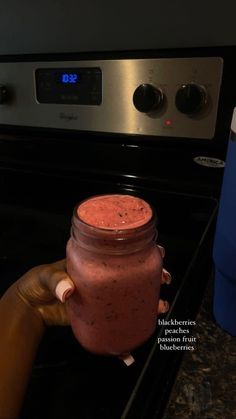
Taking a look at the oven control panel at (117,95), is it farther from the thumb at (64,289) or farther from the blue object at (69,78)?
the thumb at (64,289)

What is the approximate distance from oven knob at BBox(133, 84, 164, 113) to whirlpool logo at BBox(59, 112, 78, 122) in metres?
0.13

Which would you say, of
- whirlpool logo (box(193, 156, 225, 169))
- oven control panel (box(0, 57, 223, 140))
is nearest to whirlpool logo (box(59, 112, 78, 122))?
oven control panel (box(0, 57, 223, 140))

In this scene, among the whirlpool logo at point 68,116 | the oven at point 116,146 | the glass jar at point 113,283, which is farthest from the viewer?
the whirlpool logo at point 68,116

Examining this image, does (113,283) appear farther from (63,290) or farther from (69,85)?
(69,85)

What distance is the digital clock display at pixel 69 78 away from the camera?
67 centimetres

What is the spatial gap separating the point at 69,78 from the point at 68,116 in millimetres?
69

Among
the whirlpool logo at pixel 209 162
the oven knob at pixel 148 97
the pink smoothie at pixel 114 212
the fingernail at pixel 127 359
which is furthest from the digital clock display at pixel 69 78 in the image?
the fingernail at pixel 127 359

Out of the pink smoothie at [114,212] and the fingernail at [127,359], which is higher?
the pink smoothie at [114,212]

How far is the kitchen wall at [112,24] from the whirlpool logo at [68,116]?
122 millimetres

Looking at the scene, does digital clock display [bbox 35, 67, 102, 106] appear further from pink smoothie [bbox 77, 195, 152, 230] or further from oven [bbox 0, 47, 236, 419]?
pink smoothie [bbox 77, 195, 152, 230]

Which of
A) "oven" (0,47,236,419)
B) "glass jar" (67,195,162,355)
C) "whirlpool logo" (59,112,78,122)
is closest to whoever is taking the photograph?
"glass jar" (67,195,162,355)

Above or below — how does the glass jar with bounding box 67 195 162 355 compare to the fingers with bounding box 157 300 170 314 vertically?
above

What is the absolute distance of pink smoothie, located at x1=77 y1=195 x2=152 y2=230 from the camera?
329mm

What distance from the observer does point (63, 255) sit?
1.93 feet
